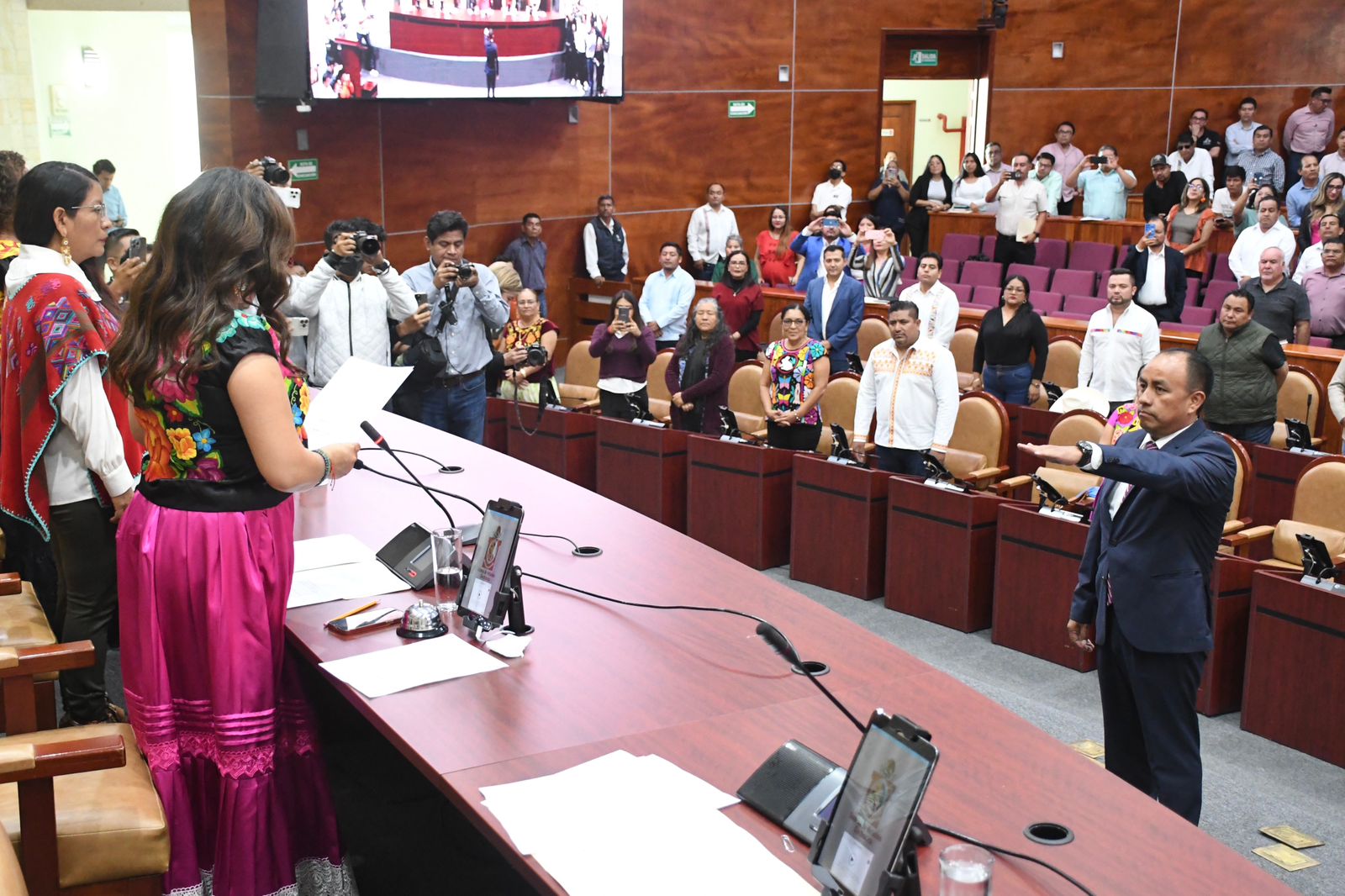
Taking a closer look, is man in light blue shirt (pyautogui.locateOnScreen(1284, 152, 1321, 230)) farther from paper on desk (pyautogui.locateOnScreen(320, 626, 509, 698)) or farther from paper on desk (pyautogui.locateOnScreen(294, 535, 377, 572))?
paper on desk (pyautogui.locateOnScreen(320, 626, 509, 698))

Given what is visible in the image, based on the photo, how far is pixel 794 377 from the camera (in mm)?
6535

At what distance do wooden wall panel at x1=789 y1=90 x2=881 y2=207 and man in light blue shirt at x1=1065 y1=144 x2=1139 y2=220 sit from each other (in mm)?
2602

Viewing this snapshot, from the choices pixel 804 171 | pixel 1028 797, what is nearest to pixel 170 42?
pixel 804 171

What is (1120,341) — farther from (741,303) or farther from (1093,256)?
(1093,256)

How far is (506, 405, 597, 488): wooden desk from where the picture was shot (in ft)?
23.4

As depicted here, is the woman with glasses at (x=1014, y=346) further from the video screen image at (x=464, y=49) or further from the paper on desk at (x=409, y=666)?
the paper on desk at (x=409, y=666)

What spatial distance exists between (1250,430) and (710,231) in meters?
6.92

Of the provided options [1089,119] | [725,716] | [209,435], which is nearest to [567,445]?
[209,435]

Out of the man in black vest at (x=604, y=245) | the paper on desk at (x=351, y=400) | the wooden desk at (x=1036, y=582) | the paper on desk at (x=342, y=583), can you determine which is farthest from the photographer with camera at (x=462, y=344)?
the man in black vest at (x=604, y=245)

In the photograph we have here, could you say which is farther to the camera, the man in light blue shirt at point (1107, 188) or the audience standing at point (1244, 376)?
the man in light blue shirt at point (1107, 188)

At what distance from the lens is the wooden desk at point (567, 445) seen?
23.4 feet

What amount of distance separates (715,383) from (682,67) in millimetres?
6600

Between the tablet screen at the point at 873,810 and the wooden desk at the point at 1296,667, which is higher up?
the tablet screen at the point at 873,810

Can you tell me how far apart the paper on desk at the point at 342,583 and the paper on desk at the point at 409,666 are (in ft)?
1.09
